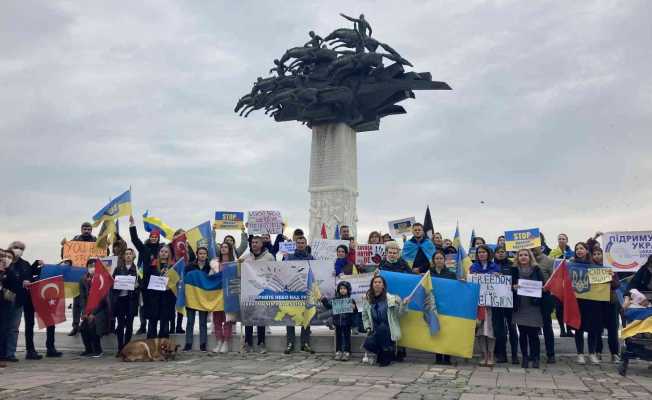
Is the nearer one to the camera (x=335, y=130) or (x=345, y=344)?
(x=345, y=344)

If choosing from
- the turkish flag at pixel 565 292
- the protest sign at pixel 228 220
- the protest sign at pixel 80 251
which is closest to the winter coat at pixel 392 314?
the turkish flag at pixel 565 292

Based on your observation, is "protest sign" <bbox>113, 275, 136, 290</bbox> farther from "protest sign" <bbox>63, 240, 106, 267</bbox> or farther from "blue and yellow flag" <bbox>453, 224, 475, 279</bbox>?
"blue and yellow flag" <bbox>453, 224, 475, 279</bbox>

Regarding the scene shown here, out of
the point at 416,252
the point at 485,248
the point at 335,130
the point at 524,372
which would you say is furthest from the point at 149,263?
the point at 335,130

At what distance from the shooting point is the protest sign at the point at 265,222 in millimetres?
13414

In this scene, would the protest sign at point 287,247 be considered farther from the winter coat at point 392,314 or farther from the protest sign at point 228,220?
the winter coat at point 392,314

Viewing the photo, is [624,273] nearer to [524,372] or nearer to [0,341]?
[524,372]

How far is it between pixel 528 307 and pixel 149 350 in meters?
5.98

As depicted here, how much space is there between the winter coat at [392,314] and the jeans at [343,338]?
0.49 metres

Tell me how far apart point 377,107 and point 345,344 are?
14.1 metres

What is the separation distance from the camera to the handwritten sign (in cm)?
1037

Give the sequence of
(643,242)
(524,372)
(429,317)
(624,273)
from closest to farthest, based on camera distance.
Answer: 1. (524,372)
2. (429,317)
3. (643,242)
4. (624,273)

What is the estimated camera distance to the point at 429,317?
9.09 metres

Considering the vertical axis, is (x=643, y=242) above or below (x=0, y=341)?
above

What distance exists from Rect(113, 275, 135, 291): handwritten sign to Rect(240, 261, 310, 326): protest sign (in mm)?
1912
